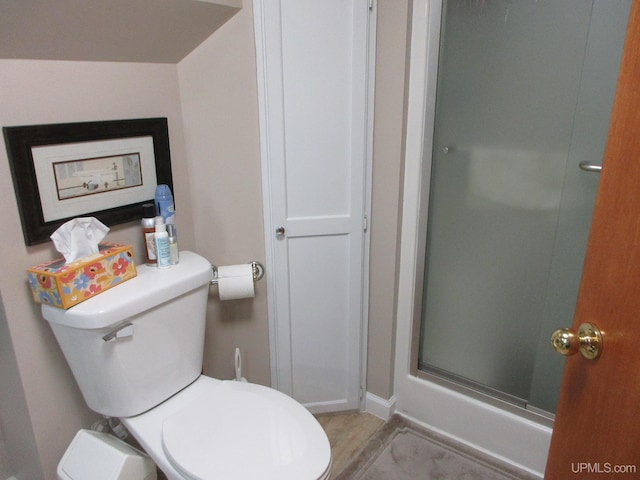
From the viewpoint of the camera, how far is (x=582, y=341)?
33.8 inches

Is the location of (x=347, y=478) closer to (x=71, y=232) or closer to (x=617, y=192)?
(x=71, y=232)

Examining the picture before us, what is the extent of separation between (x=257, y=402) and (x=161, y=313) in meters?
0.38

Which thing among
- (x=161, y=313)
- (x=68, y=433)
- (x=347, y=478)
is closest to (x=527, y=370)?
(x=347, y=478)

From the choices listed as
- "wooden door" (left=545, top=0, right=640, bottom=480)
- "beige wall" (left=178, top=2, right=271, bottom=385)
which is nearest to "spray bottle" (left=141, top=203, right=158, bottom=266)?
"beige wall" (left=178, top=2, right=271, bottom=385)

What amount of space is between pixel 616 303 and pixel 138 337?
1.14 meters

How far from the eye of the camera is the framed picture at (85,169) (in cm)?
117

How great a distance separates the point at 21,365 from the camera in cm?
125

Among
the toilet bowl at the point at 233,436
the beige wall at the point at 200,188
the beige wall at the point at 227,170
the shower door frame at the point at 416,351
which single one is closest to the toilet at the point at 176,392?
the toilet bowl at the point at 233,436

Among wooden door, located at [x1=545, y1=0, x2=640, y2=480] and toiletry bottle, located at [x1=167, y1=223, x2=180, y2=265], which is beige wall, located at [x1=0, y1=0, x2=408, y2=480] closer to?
toiletry bottle, located at [x1=167, y1=223, x2=180, y2=265]

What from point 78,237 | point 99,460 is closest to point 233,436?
point 99,460

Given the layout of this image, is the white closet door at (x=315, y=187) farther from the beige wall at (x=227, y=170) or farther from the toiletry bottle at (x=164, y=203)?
the toiletry bottle at (x=164, y=203)

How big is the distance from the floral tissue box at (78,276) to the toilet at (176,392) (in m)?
0.03

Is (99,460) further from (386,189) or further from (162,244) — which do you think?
(386,189)

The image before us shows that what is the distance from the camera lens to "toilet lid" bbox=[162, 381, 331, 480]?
3.68 feet
